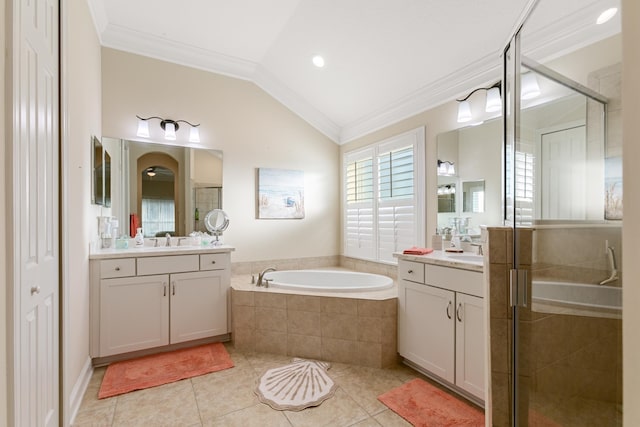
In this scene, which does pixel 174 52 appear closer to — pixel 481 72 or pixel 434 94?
pixel 434 94

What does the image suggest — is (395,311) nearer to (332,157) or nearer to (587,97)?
(587,97)

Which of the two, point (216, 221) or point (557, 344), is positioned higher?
point (216, 221)

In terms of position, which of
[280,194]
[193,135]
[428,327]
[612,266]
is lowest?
[428,327]

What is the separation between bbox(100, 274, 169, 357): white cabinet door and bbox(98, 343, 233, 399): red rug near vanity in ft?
0.42

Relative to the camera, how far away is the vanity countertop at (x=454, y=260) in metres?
1.99

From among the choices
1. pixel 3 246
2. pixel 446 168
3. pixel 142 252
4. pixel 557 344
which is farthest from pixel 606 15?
pixel 142 252

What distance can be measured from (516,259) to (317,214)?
113 inches

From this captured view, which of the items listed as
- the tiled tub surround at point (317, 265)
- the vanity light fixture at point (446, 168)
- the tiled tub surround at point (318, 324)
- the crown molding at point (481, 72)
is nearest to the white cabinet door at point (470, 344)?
the tiled tub surround at point (318, 324)

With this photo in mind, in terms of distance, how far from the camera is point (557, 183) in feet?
3.81

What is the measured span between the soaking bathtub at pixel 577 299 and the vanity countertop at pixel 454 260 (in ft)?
2.22

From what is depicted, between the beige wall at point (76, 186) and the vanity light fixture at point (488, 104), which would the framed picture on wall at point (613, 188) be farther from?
the beige wall at point (76, 186)

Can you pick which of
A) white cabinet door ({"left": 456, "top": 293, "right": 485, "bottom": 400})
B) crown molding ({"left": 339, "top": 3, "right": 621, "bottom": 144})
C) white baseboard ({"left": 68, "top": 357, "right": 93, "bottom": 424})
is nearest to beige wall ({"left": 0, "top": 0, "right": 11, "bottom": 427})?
white baseboard ({"left": 68, "top": 357, "right": 93, "bottom": 424})

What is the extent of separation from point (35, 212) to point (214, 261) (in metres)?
1.71

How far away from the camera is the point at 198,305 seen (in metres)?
2.83
